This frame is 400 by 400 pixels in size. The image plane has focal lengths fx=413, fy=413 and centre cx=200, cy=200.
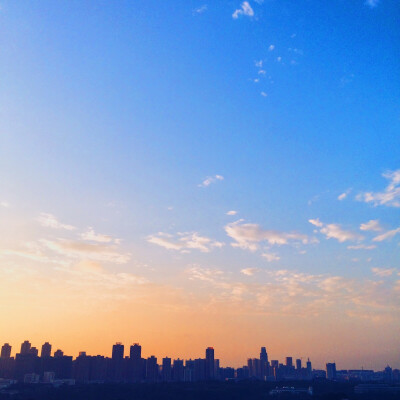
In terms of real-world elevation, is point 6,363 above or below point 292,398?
above

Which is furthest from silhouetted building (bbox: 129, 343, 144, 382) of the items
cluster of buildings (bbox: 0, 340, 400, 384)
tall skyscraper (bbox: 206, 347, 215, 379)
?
tall skyscraper (bbox: 206, 347, 215, 379)

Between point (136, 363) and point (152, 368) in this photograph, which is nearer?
point (136, 363)

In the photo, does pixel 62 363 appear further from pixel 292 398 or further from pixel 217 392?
pixel 292 398

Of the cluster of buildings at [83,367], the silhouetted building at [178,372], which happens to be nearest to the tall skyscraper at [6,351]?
the cluster of buildings at [83,367]

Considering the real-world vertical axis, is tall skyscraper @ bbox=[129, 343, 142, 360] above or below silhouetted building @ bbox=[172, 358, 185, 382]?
above

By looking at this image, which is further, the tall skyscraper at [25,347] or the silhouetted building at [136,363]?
the tall skyscraper at [25,347]

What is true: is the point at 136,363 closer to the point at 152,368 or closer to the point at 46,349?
the point at 152,368

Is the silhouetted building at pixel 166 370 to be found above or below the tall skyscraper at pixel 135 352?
below

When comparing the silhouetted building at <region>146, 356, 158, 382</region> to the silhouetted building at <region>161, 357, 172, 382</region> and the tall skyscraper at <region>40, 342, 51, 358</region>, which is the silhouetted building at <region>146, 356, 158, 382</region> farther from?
the tall skyscraper at <region>40, 342, 51, 358</region>

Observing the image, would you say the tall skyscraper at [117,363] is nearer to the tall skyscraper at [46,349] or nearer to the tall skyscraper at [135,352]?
the tall skyscraper at [135,352]

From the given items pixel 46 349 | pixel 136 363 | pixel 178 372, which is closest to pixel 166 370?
pixel 178 372

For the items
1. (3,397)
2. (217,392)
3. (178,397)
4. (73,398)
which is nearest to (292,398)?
(217,392)
